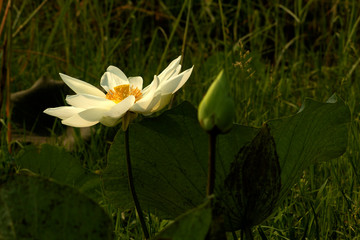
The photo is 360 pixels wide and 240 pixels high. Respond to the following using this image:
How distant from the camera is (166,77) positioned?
846 millimetres

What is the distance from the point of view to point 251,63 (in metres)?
1.56

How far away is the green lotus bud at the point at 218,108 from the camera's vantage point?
0.54 metres

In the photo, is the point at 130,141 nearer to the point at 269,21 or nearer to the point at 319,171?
the point at 319,171

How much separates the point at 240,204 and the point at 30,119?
4.32ft

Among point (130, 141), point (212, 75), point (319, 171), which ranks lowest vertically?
point (319, 171)

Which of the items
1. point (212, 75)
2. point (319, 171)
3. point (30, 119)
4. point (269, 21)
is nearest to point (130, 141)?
point (319, 171)

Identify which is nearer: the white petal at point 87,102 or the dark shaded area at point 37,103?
the white petal at point 87,102

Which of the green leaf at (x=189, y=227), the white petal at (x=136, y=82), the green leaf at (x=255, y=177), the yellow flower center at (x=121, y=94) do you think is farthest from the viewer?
the white petal at (x=136, y=82)

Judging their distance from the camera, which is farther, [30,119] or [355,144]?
[30,119]

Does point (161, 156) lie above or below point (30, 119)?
above

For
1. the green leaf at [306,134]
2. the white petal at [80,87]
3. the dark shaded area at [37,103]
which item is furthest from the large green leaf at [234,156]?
the dark shaded area at [37,103]

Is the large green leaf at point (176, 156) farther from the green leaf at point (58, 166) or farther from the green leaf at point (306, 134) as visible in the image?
the green leaf at point (58, 166)

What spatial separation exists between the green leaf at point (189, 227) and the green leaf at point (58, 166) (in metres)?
0.41

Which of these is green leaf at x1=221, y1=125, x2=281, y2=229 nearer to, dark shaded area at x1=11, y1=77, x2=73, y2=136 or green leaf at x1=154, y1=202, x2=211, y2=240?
green leaf at x1=154, y1=202, x2=211, y2=240
